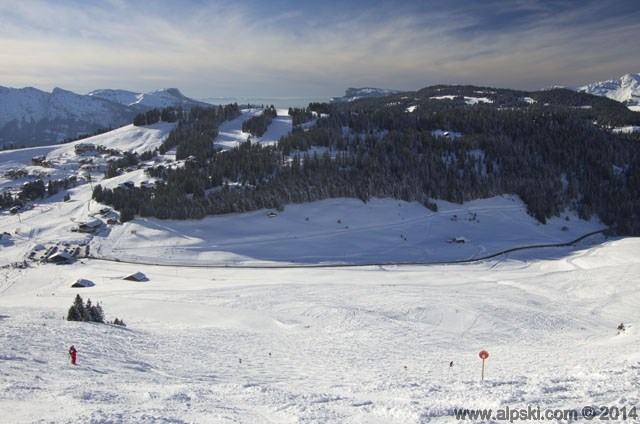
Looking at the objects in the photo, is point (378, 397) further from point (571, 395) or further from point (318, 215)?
point (318, 215)

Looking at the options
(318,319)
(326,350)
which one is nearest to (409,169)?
(318,319)

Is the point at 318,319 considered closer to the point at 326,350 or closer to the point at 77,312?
the point at 326,350

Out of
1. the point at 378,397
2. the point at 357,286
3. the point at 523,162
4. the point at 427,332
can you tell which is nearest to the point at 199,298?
the point at 357,286

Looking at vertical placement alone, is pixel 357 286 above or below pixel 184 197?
below

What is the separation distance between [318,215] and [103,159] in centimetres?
10248

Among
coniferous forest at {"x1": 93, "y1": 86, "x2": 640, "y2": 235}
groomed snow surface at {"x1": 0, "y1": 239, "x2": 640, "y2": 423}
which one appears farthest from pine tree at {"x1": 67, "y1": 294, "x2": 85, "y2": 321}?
coniferous forest at {"x1": 93, "y1": 86, "x2": 640, "y2": 235}

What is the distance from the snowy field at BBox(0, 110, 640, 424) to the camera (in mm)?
13742

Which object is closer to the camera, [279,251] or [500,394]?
[500,394]

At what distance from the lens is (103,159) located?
5812 inches

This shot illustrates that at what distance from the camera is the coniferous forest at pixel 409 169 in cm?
9094

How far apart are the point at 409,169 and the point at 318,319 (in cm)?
7369

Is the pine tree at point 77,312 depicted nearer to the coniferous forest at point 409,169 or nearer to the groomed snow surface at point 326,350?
the groomed snow surface at point 326,350

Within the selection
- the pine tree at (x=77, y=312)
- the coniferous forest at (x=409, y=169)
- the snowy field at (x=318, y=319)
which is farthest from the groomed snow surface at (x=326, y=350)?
the coniferous forest at (x=409, y=169)

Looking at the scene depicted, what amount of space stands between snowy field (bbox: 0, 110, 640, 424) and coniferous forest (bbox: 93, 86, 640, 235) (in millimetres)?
5290
